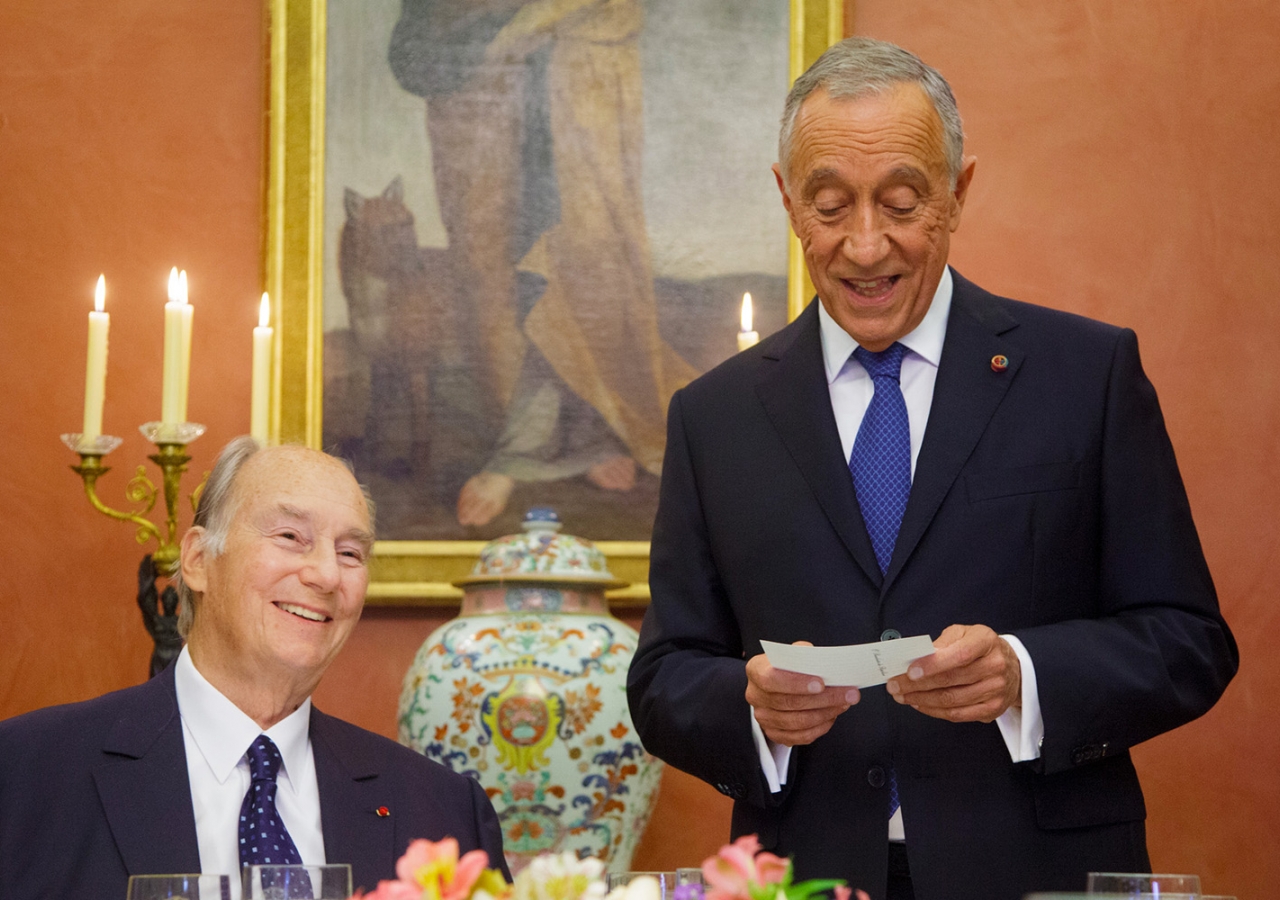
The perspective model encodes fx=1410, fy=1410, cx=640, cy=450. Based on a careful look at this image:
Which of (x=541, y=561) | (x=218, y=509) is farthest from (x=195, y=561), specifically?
(x=541, y=561)

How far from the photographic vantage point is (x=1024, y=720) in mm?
1533

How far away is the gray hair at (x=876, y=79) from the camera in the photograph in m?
1.74

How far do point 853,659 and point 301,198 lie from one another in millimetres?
2199

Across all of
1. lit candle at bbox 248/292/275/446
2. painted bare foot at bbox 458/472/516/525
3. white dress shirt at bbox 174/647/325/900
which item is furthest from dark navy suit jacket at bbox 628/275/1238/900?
painted bare foot at bbox 458/472/516/525

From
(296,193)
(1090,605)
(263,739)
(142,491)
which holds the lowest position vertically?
(263,739)

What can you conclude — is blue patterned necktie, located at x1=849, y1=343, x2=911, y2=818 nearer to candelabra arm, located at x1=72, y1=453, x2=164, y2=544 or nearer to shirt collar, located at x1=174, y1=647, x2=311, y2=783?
shirt collar, located at x1=174, y1=647, x2=311, y2=783

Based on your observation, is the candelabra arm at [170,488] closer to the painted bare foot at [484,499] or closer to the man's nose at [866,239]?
the painted bare foot at [484,499]

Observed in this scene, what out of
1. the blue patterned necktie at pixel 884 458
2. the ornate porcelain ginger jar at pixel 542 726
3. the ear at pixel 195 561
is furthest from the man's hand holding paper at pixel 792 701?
the ornate porcelain ginger jar at pixel 542 726

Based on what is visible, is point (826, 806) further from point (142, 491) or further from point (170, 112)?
point (170, 112)

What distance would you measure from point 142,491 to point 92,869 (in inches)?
56.0

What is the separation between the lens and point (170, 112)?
326cm

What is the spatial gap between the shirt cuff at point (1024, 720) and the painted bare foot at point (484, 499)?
1.70m

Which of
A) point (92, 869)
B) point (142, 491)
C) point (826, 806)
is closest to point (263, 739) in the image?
point (92, 869)

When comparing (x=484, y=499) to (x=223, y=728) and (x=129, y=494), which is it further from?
(x=223, y=728)
